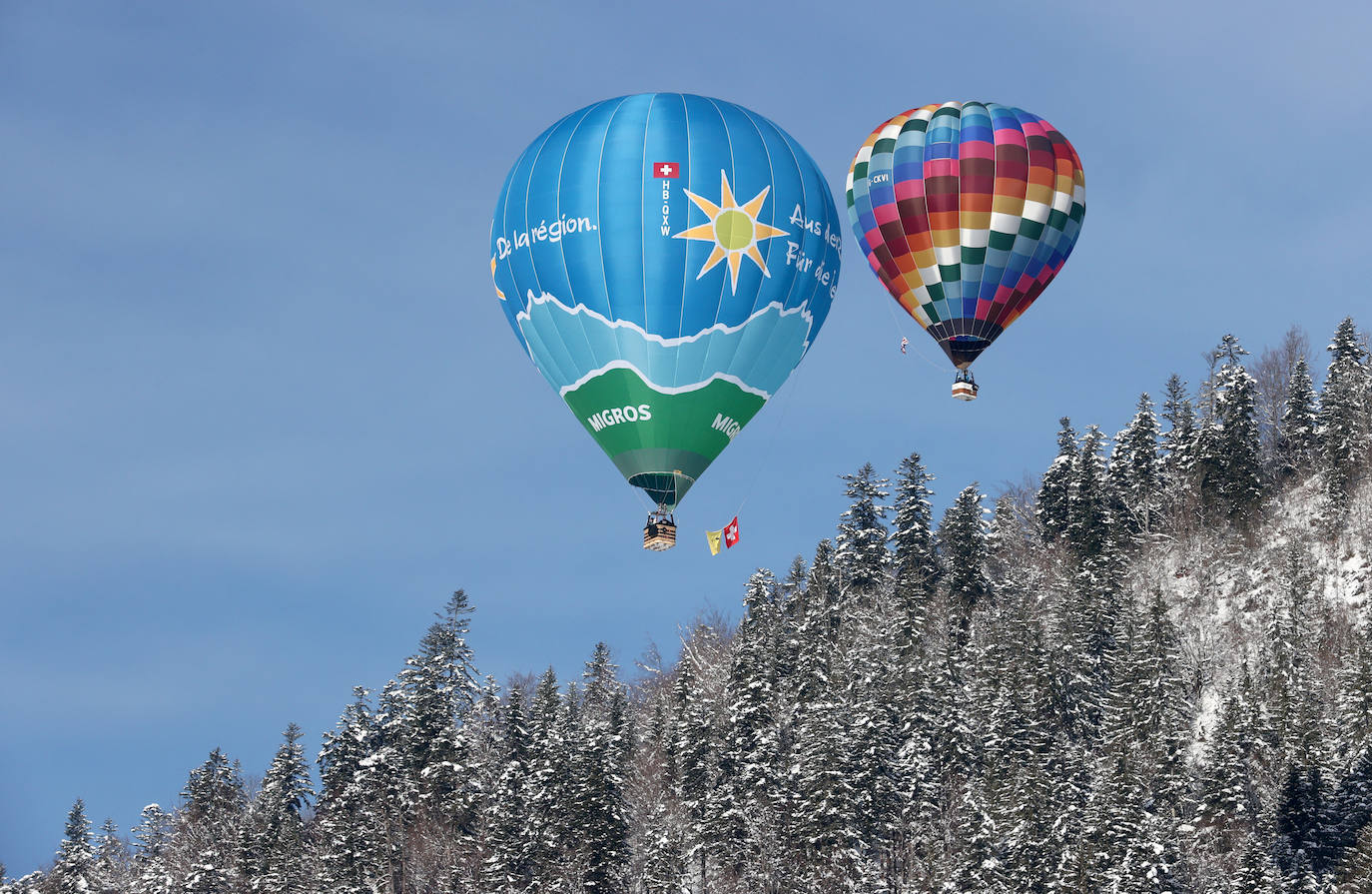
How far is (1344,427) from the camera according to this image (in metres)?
95.0

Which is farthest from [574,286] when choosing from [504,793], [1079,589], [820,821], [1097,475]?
[1097,475]

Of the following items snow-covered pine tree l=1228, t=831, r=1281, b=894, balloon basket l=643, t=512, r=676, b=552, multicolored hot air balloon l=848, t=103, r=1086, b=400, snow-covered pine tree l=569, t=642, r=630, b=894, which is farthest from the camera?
snow-covered pine tree l=569, t=642, r=630, b=894

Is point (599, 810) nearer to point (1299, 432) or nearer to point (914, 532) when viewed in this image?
point (914, 532)

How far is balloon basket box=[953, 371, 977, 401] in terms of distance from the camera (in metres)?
52.7

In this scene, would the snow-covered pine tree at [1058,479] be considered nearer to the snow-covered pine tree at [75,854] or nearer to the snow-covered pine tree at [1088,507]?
the snow-covered pine tree at [1088,507]

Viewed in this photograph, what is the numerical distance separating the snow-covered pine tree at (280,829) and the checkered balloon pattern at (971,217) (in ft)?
107

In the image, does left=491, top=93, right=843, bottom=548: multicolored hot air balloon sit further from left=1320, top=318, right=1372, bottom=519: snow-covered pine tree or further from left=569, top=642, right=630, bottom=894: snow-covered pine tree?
left=1320, top=318, right=1372, bottom=519: snow-covered pine tree

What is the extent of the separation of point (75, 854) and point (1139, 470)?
2200 inches

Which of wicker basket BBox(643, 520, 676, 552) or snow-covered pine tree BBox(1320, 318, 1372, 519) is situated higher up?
snow-covered pine tree BBox(1320, 318, 1372, 519)

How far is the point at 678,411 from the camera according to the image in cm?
4547

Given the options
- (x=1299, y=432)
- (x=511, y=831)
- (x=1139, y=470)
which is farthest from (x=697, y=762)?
(x=1299, y=432)

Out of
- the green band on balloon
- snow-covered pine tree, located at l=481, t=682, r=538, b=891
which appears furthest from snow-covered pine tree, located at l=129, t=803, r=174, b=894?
the green band on balloon

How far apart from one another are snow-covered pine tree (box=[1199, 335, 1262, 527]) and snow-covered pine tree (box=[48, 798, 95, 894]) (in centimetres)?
5518

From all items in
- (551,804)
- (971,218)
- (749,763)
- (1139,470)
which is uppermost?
(1139,470)
